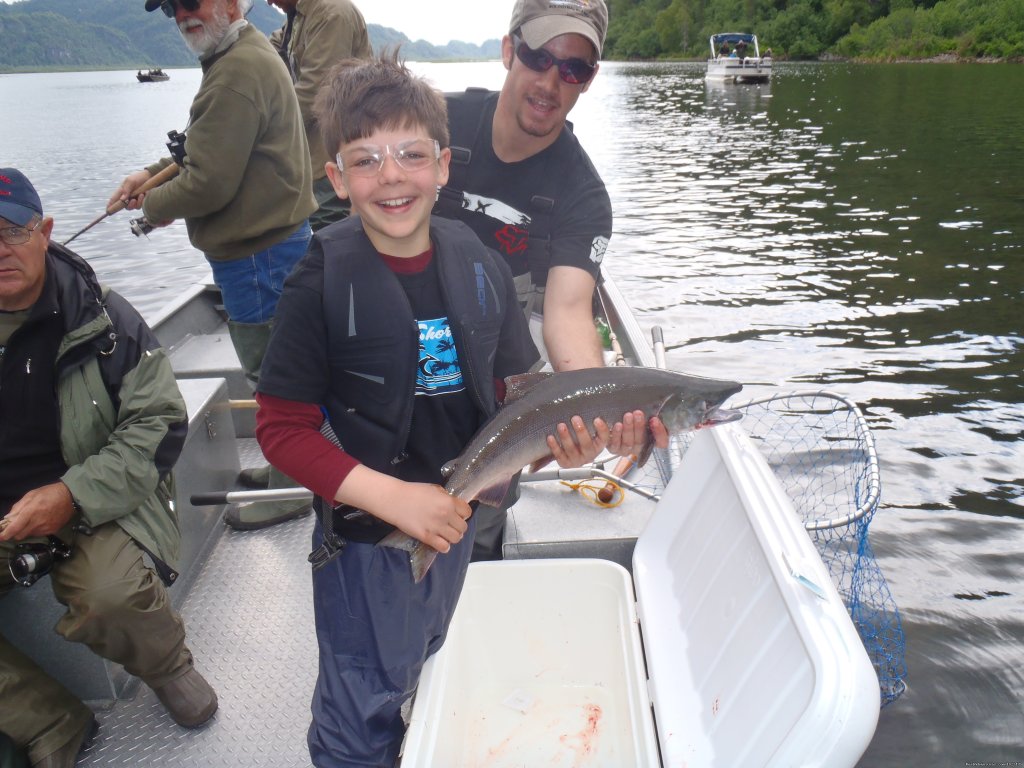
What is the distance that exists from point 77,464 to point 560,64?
2738 millimetres

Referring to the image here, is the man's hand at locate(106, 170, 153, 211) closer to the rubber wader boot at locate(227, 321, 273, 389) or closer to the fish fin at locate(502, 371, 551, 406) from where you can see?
the rubber wader boot at locate(227, 321, 273, 389)

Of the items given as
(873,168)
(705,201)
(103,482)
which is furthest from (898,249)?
(103,482)

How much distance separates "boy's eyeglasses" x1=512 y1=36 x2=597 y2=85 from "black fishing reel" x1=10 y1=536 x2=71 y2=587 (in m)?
2.90

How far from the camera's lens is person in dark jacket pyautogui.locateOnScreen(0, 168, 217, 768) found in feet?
9.29

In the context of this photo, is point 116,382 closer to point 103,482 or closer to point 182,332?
point 103,482

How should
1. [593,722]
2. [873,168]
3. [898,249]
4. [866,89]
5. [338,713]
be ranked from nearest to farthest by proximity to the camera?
1. [338,713]
2. [593,722]
3. [898,249]
4. [873,168]
5. [866,89]

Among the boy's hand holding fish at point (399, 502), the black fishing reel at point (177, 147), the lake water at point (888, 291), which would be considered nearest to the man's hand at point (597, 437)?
the boy's hand holding fish at point (399, 502)

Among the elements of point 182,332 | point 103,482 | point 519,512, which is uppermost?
point 103,482

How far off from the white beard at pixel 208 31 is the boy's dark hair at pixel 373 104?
5.66 feet

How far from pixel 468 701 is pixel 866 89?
160ft

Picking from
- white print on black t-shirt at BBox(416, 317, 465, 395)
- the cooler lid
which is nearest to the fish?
white print on black t-shirt at BBox(416, 317, 465, 395)

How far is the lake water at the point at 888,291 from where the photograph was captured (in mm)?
5160

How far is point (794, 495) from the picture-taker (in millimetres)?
6445

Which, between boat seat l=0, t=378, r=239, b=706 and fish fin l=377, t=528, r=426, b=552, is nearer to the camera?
fish fin l=377, t=528, r=426, b=552
